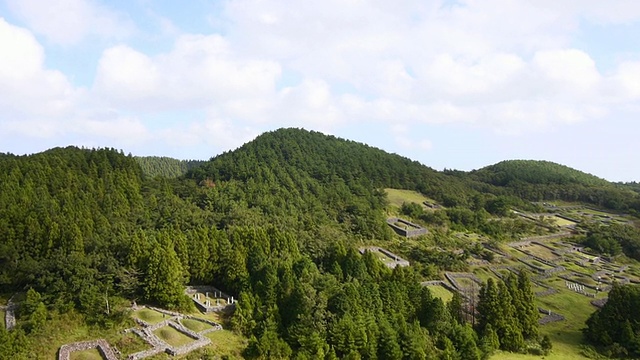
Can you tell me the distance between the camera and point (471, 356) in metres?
34.3

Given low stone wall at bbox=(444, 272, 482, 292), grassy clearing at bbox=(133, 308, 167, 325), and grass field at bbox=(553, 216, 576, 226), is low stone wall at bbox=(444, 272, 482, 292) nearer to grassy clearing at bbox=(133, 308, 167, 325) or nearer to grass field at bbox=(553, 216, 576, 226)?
grassy clearing at bbox=(133, 308, 167, 325)

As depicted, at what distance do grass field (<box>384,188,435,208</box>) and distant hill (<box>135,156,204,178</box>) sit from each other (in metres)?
81.6

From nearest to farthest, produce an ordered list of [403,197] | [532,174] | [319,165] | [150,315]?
1. [150,315]
2. [403,197]
3. [319,165]
4. [532,174]

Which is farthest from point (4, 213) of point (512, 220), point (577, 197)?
point (577, 197)

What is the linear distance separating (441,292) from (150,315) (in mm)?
33943

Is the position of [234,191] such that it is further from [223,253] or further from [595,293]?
[595,293]

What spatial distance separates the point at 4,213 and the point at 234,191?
1422 inches

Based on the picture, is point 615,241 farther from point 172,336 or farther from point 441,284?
point 172,336

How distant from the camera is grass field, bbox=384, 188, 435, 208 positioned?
96438 millimetres

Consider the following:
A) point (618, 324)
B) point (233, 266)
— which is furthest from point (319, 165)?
point (618, 324)

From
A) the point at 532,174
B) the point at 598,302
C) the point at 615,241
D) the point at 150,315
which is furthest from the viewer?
the point at 532,174

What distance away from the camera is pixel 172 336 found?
30.3 m

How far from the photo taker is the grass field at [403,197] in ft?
316

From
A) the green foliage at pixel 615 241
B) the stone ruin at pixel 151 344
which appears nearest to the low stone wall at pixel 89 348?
the stone ruin at pixel 151 344
